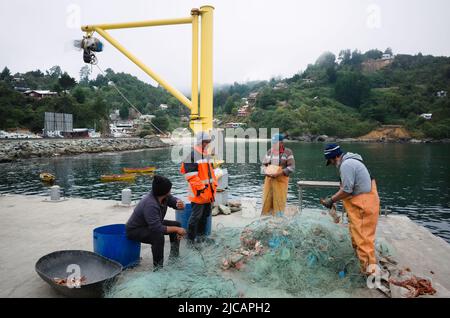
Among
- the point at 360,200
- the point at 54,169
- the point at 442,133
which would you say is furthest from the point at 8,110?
the point at 442,133

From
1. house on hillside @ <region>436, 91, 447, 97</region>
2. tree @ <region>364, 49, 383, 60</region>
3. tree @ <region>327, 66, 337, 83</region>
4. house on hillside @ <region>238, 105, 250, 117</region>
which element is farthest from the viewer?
tree @ <region>364, 49, 383, 60</region>

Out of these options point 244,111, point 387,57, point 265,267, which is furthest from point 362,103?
point 265,267

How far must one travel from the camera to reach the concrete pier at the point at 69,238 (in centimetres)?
428

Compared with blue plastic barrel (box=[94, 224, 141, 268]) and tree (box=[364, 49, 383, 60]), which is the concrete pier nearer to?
blue plastic barrel (box=[94, 224, 141, 268])

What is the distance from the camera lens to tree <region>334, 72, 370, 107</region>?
116194mm

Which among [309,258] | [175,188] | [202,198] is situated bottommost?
[175,188]

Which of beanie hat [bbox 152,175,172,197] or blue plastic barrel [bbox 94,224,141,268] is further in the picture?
blue plastic barrel [bbox 94,224,141,268]

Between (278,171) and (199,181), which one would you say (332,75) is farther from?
(199,181)

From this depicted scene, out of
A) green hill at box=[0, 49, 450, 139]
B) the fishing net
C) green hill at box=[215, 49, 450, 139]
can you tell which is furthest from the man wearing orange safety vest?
green hill at box=[215, 49, 450, 139]

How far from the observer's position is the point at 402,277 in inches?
155

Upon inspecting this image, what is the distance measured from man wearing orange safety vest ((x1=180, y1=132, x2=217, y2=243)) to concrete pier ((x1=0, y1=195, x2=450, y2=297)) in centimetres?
100
